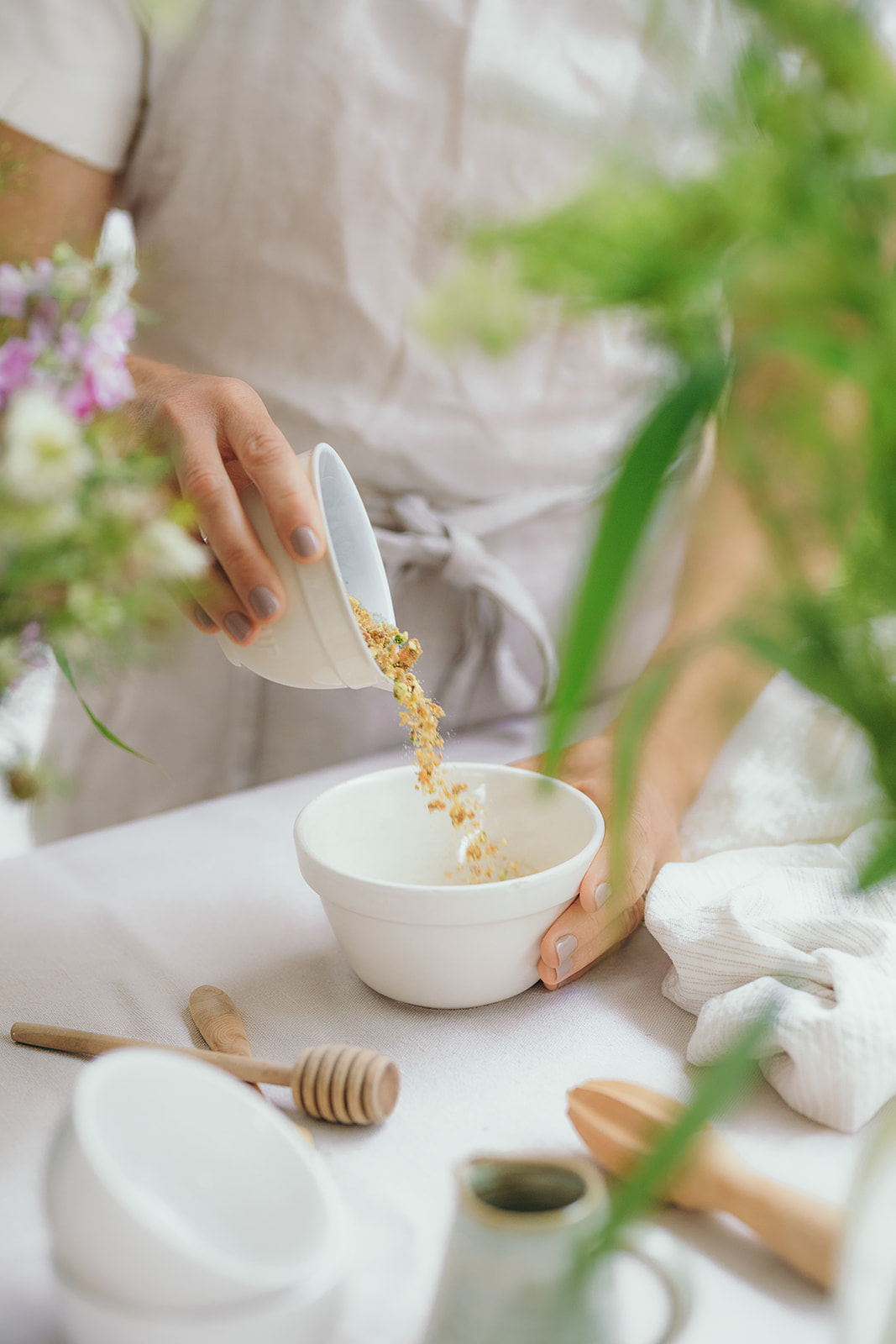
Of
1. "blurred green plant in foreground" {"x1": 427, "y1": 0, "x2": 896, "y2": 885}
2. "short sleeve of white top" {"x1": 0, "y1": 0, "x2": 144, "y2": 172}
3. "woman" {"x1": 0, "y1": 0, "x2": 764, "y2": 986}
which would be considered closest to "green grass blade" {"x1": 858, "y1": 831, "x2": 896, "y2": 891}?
"blurred green plant in foreground" {"x1": 427, "y1": 0, "x2": 896, "y2": 885}

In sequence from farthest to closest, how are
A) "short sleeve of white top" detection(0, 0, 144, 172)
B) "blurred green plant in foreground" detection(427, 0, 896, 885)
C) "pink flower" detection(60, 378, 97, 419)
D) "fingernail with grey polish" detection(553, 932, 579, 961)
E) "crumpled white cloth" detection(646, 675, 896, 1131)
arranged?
"short sleeve of white top" detection(0, 0, 144, 172)
"fingernail with grey polish" detection(553, 932, 579, 961)
"crumpled white cloth" detection(646, 675, 896, 1131)
"pink flower" detection(60, 378, 97, 419)
"blurred green plant in foreground" detection(427, 0, 896, 885)

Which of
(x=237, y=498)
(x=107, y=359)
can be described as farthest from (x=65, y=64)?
(x=107, y=359)

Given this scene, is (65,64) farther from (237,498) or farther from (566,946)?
(566,946)

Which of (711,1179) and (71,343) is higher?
(71,343)

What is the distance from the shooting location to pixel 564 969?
576mm

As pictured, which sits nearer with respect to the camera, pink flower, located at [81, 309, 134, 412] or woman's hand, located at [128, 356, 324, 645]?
pink flower, located at [81, 309, 134, 412]

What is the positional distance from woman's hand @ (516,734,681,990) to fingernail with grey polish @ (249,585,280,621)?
0.16m

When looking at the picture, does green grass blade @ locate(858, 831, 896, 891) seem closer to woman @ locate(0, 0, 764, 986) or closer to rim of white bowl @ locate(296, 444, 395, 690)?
rim of white bowl @ locate(296, 444, 395, 690)

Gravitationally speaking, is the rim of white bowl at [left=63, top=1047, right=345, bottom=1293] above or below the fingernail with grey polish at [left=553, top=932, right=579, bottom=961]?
above

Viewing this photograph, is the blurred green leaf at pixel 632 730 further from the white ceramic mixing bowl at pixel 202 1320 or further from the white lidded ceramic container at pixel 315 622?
the white lidded ceramic container at pixel 315 622

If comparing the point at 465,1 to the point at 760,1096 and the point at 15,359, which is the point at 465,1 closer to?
the point at 15,359

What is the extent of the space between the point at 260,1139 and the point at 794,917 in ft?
1.05

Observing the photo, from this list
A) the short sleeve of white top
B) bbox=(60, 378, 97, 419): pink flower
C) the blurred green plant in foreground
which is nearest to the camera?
the blurred green plant in foreground

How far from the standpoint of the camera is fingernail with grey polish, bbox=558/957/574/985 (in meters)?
0.57
